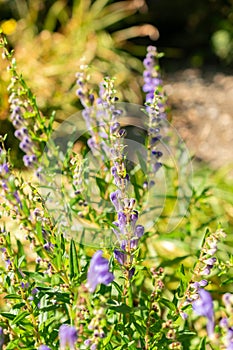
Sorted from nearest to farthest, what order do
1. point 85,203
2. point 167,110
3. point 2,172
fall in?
point 2,172, point 85,203, point 167,110

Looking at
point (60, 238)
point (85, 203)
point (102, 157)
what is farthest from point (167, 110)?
point (60, 238)

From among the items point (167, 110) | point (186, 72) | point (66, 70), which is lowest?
point (167, 110)

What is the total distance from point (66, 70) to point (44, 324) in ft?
13.1

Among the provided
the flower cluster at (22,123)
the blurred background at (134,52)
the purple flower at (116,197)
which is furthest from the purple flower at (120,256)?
the blurred background at (134,52)

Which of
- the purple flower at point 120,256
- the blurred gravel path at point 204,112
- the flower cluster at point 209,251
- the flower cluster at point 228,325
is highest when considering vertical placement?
Answer: the blurred gravel path at point 204,112

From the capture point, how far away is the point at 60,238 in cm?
176

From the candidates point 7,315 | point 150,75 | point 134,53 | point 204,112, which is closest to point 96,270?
point 7,315

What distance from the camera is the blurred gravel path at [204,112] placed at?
569 cm

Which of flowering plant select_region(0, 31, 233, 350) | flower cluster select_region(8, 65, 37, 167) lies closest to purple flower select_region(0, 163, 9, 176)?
flowering plant select_region(0, 31, 233, 350)

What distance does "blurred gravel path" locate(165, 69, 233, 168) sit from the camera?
5688 mm

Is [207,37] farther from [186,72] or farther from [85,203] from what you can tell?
[85,203]

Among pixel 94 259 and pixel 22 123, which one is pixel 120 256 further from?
pixel 22 123

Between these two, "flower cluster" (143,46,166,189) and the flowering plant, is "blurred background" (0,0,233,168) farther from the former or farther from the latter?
the flowering plant

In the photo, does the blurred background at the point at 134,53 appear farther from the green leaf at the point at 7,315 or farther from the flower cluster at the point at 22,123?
the green leaf at the point at 7,315
